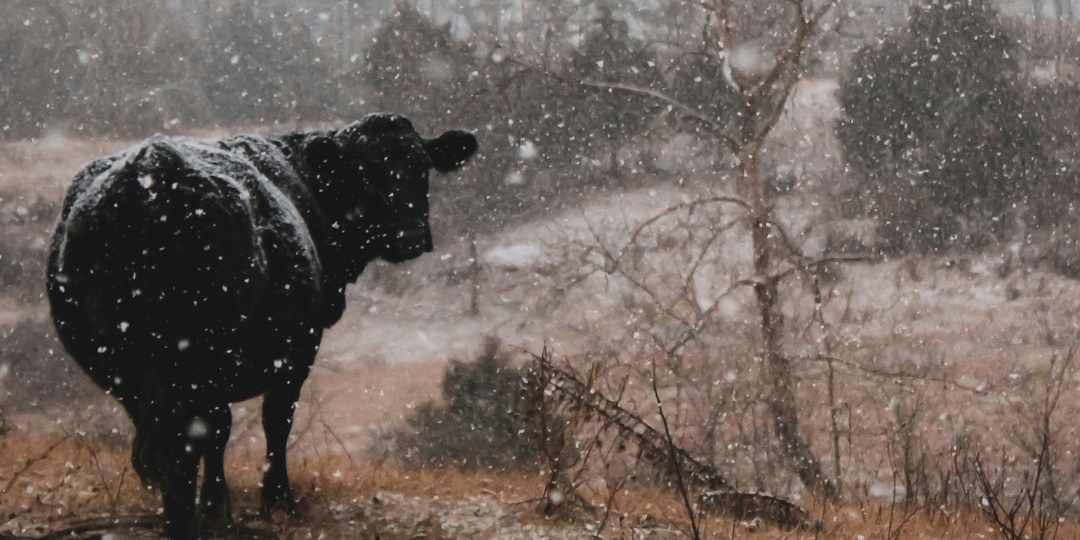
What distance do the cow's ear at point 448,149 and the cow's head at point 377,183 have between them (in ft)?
0.90

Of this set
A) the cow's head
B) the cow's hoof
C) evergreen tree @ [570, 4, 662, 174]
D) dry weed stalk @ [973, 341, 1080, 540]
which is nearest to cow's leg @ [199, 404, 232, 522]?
the cow's hoof

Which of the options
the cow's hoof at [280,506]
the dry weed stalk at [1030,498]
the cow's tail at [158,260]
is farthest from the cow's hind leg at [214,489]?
the dry weed stalk at [1030,498]

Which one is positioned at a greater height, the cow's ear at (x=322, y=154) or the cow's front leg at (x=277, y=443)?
the cow's ear at (x=322, y=154)

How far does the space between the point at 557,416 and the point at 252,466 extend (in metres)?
2.35

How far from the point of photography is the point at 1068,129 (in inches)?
839

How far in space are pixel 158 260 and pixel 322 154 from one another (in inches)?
83.5

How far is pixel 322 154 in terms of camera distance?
235 inches

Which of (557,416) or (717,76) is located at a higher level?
(717,76)

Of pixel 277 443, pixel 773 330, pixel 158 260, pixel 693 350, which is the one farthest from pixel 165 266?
pixel 693 350

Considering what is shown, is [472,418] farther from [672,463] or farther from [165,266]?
[165,266]

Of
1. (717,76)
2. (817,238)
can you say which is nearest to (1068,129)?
(817,238)

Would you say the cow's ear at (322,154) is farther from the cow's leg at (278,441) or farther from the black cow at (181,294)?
the cow's leg at (278,441)

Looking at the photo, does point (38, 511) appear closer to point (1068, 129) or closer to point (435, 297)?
point (435, 297)

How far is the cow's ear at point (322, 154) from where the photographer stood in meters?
5.93
